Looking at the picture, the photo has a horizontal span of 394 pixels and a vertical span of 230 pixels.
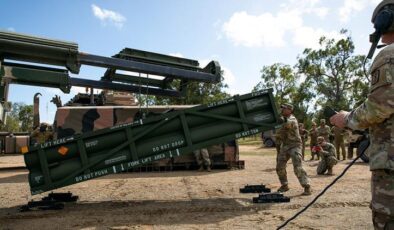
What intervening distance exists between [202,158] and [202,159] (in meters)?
0.04

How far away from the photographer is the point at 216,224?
6.40 meters

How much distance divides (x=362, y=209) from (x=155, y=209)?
377 centimetres

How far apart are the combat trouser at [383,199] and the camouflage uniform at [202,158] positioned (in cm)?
1197

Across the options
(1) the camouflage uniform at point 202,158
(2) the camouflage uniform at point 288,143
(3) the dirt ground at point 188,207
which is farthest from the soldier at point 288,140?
(1) the camouflage uniform at point 202,158

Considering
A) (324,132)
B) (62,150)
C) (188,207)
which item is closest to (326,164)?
(324,132)

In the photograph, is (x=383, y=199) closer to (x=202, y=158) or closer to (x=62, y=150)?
(x=62, y=150)

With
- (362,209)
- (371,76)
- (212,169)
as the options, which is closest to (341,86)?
(212,169)

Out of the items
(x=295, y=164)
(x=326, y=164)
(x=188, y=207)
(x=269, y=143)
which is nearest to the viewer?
(x=188, y=207)

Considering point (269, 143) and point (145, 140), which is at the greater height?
point (269, 143)

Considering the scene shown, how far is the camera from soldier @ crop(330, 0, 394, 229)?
8.81 feet

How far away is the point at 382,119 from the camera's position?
9.07ft

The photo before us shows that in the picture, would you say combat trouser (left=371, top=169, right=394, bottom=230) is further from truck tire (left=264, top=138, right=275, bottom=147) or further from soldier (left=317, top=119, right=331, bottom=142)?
truck tire (left=264, top=138, right=275, bottom=147)

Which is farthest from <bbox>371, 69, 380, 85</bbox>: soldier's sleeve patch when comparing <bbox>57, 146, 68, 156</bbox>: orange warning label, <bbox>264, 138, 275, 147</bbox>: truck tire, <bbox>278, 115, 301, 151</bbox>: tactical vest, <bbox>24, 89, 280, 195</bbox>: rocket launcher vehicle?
<bbox>264, 138, 275, 147</bbox>: truck tire

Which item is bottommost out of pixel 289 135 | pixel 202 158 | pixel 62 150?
pixel 202 158
